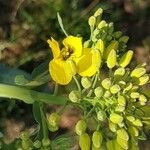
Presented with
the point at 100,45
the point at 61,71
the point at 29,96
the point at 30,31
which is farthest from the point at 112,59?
the point at 30,31

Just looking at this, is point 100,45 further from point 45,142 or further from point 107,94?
point 45,142

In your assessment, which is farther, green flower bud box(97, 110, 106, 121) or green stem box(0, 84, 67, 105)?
green stem box(0, 84, 67, 105)

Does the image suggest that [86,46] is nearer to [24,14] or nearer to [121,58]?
[121,58]

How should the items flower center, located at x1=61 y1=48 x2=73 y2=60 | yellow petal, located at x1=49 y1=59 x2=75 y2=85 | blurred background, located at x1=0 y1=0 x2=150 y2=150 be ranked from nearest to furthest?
yellow petal, located at x1=49 y1=59 x2=75 y2=85, flower center, located at x1=61 y1=48 x2=73 y2=60, blurred background, located at x1=0 y1=0 x2=150 y2=150

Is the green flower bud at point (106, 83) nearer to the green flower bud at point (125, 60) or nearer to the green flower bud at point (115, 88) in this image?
the green flower bud at point (115, 88)

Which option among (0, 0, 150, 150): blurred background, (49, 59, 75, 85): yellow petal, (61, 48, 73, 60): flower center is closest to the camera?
(49, 59, 75, 85): yellow petal

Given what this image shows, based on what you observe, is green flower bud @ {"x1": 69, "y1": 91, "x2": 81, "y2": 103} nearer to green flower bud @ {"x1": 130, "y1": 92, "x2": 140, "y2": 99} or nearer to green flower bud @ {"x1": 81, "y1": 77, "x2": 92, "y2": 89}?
green flower bud @ {"x1": 81, "y1": 77, "x2": 92, "y2": 89}

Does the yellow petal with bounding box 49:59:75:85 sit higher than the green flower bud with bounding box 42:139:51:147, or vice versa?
the yellow petal with bounding box 49:59:75:85

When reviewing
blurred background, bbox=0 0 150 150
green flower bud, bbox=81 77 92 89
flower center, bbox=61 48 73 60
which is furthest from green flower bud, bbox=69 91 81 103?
blurred background, bbox=0 0 150 150
